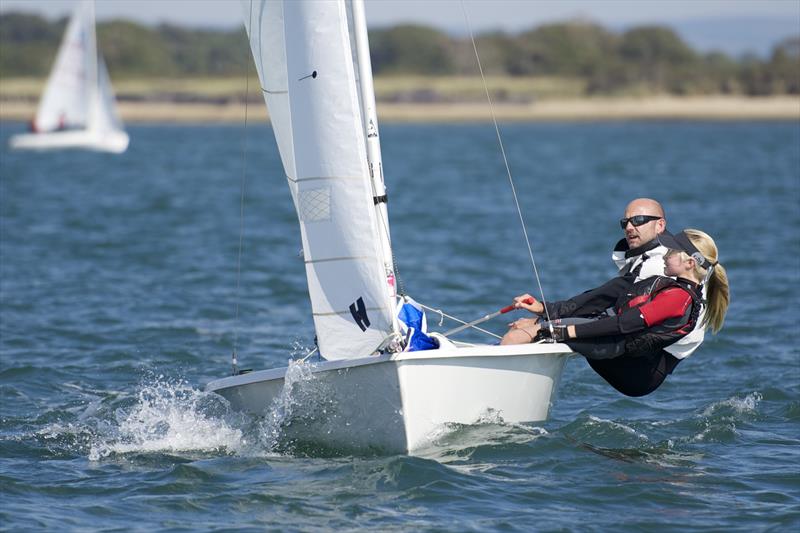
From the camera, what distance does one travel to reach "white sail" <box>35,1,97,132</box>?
40562 mm

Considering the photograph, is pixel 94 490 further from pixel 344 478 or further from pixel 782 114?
pixel 782 114

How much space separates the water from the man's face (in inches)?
52.2

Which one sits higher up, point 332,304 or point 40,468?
point 332,304

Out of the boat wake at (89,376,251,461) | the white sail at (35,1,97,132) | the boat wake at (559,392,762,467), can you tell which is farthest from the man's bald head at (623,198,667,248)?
the white sail at (35,1,97,132)

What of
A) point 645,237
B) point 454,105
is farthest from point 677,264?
point 454,105

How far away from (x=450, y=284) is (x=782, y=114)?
67.7 m

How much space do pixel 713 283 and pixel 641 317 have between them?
0.68m

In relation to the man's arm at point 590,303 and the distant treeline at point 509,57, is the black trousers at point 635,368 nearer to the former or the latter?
the man's arm at point 590,303

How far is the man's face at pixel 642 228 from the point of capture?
7.52 metres

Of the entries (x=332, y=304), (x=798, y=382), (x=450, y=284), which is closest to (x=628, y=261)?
(x=332, y=304)

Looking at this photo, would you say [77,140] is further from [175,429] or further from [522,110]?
[522,110]

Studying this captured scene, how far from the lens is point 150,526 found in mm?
6215

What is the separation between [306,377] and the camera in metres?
6.92

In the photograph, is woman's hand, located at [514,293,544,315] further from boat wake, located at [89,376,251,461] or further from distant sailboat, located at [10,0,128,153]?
distant sailboat, located at [10,0,128,153]
